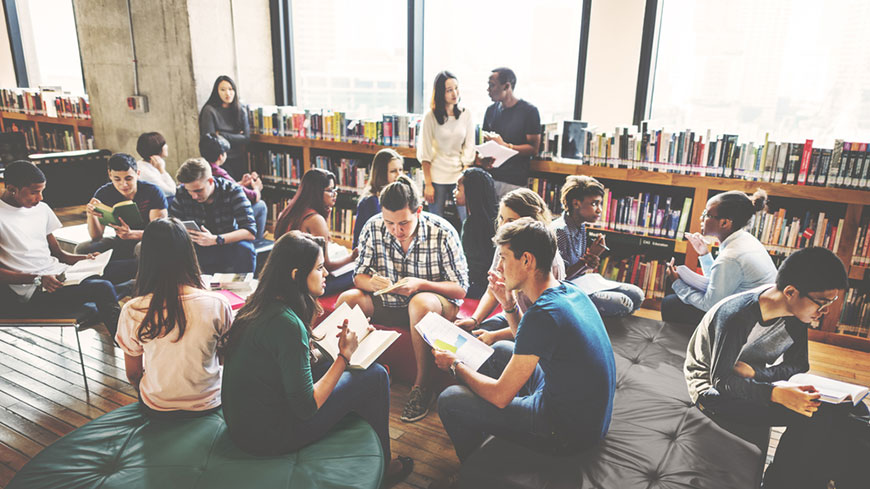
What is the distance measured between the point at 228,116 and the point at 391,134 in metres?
1.76

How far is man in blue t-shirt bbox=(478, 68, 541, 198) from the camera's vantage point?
430cm

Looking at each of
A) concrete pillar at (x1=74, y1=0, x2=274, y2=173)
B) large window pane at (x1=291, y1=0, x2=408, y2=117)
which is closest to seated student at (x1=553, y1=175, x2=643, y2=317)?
large window pane at (x1=291, y1=0, x2=408, y2=117)

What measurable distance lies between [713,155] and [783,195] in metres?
0.51

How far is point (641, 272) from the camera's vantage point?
4.31m

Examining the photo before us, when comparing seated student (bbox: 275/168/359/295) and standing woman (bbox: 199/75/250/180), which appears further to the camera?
standing woman (bbox: 199/75/250/180)

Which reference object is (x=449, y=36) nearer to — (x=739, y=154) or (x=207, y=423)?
(x=739, y=154)

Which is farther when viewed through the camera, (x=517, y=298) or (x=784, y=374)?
(x=517, y=298)

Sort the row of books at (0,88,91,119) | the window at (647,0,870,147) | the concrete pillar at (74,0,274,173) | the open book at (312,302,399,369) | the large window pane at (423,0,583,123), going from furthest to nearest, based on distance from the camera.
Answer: the row of books at (0,88,91,119) → the concrete pillar at (74,0,274,173) → the large window pane at (423,0,583,123) → the window at (647,0,870,147) → the open book at (312,302,399,369)

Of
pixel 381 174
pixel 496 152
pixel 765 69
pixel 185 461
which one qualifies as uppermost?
pixel 765 69

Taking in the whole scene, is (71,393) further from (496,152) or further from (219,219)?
(496,152)

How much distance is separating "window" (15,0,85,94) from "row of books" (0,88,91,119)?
0.52 meters

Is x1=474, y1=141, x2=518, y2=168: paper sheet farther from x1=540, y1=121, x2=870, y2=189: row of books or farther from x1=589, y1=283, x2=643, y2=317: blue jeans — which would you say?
x1=589, y1=283, x2=643, y2=317: blue jeans

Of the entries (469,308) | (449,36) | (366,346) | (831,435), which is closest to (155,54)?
(449,36)

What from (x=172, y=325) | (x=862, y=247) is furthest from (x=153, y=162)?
(x=862, y=247)
